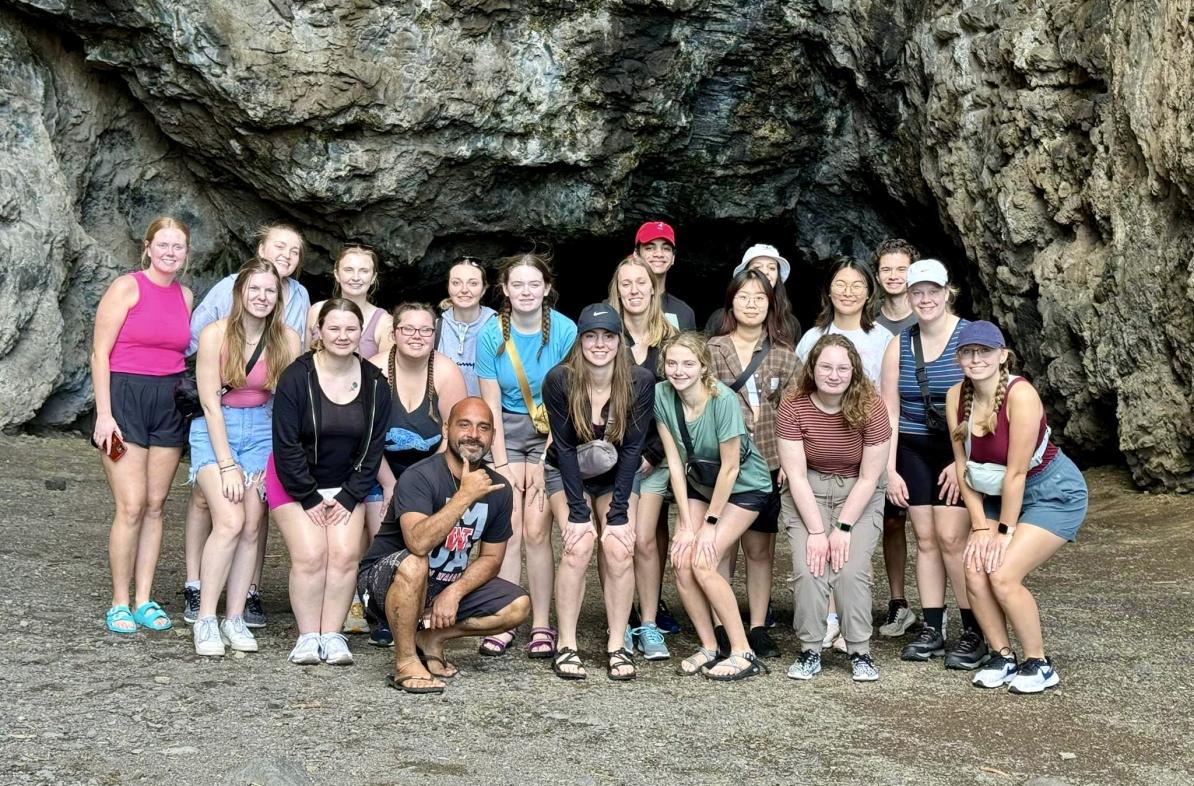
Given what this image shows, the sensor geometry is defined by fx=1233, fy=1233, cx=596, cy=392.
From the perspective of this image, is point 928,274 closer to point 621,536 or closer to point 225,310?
point 621,536

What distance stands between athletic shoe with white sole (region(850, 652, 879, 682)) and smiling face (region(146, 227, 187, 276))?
11.8 feet

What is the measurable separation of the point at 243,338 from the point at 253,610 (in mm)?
1390

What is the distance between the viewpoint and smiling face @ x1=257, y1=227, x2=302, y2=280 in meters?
6.05

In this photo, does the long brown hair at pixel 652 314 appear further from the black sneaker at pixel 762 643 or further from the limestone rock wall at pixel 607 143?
the limestone rock wall at pixel 607 143

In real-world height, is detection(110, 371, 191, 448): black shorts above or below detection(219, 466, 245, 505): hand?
above

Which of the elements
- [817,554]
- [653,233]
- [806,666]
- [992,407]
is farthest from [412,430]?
[992,407]

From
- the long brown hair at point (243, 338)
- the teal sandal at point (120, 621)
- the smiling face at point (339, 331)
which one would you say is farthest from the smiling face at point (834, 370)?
the teal sandal at point (120, 621)

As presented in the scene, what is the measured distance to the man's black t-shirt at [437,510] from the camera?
5.14 meters

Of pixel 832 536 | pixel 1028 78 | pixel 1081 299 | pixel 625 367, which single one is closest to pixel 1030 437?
pixel 832 536

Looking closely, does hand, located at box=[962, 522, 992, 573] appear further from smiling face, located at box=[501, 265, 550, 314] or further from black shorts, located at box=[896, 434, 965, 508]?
smiling face, located at box=[501, 265, 550, 314]

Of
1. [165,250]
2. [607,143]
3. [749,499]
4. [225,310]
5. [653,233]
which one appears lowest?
[749,499]

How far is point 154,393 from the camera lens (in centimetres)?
578

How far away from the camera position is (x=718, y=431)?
18.1ft

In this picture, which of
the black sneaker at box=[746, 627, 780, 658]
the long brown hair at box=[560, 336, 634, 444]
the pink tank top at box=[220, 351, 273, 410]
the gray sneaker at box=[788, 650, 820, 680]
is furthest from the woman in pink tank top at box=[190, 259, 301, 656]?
the gray sneaker at box=[788, 650, 820, 680]
